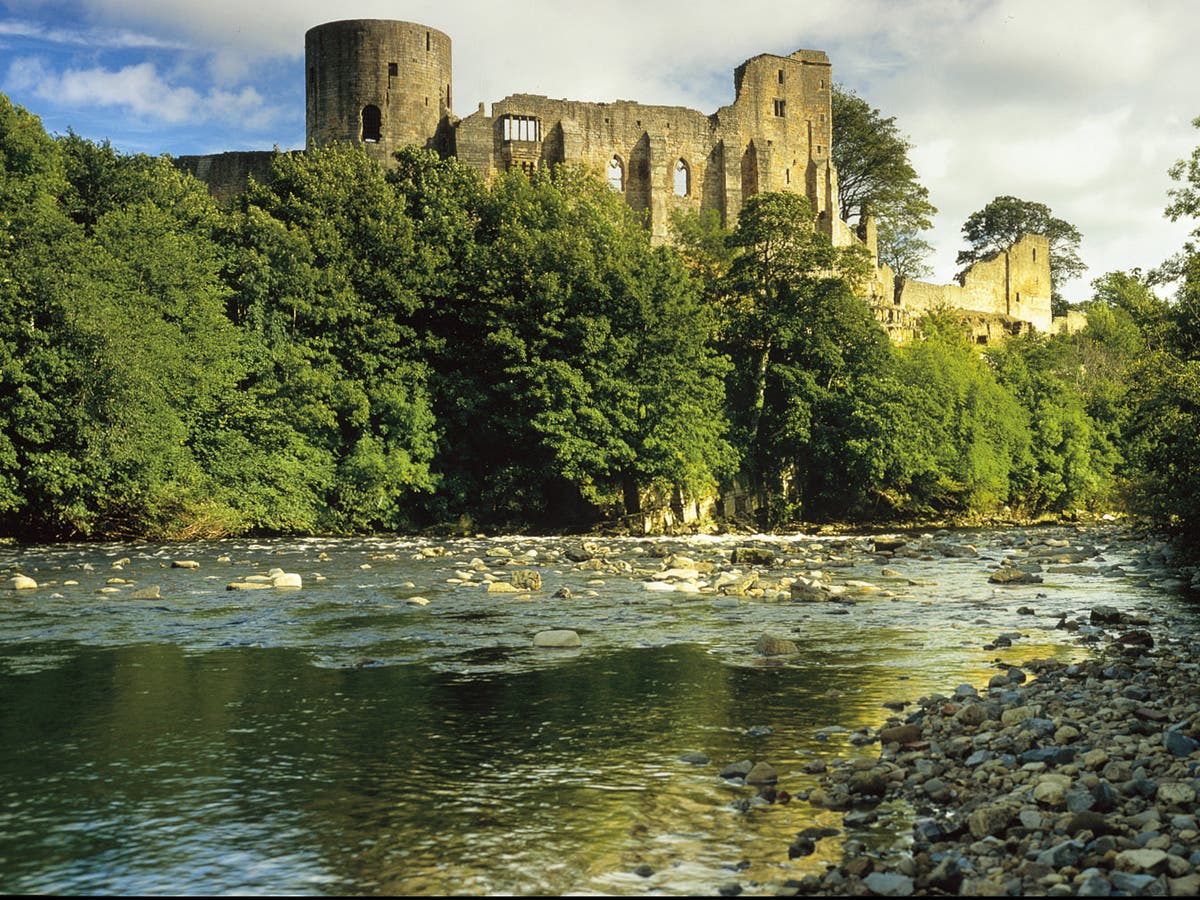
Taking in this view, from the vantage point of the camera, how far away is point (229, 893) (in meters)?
7.18

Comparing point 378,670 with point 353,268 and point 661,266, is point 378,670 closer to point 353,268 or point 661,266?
point 353,268

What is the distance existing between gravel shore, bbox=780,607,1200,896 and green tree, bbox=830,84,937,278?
70.5 meters

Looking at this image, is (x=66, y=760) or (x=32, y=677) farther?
(x=32, y=677)

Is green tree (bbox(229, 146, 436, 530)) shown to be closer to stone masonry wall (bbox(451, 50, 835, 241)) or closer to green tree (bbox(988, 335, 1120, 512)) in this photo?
stone masonry wall (bbox(451, 50, 835, 241))

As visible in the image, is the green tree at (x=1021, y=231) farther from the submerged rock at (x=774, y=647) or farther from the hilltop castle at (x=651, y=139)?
the submerged rock at (x=774, y=647)

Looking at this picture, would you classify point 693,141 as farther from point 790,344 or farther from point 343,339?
point 343,339

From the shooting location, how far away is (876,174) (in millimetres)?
79750

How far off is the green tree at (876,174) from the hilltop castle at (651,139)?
13.5ft

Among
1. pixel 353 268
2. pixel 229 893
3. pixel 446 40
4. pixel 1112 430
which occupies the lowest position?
pixel 229 893

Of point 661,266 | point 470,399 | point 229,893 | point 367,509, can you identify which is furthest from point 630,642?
point 661,266

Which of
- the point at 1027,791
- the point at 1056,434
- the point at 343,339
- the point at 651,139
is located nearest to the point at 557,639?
the point at 1027,791

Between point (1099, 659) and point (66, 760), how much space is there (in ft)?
34.9

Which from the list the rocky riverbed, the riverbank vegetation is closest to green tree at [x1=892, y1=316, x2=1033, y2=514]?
the riverbank vegetation

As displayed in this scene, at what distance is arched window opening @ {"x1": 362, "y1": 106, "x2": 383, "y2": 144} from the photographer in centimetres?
6425
